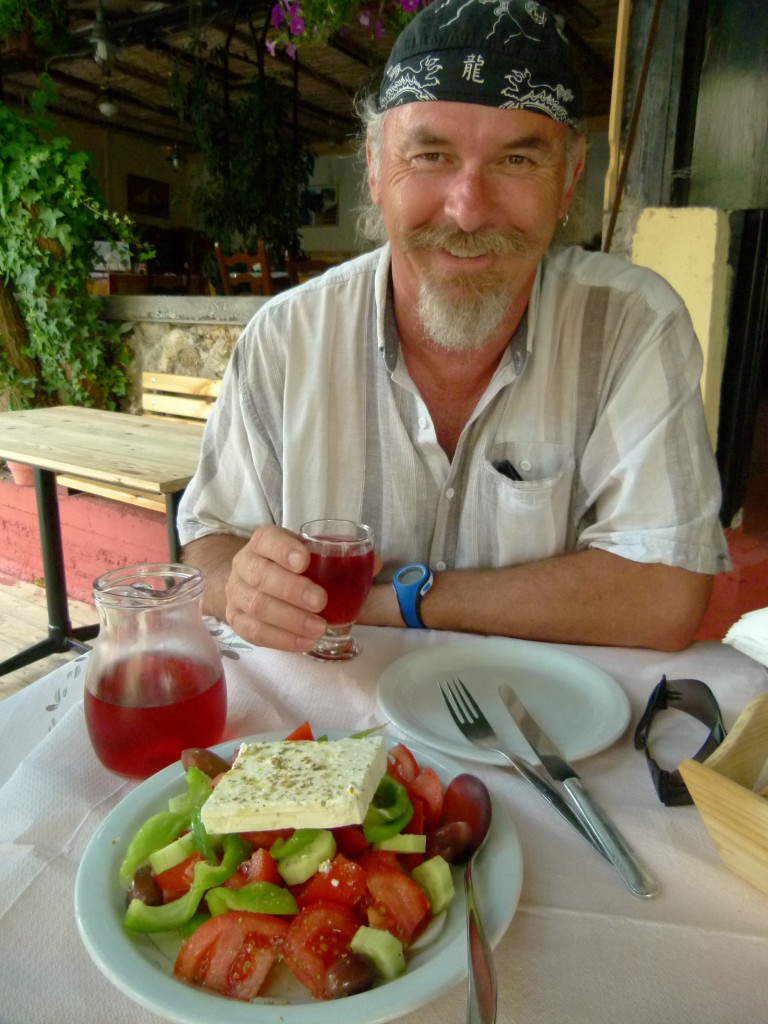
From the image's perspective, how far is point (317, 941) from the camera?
58 cm

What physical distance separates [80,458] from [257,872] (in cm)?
237

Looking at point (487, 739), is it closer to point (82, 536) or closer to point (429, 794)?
point (429, 794)

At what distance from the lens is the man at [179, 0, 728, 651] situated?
140 centimetres

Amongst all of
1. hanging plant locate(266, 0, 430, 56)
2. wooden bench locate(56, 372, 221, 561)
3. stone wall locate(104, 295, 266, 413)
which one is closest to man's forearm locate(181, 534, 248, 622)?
wooden bench locate(56, 372, 221, 561)

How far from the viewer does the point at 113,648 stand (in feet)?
2.84

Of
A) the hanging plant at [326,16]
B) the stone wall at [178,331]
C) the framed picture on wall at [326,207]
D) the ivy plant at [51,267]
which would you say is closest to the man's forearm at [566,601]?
the stone wall at [178,331]

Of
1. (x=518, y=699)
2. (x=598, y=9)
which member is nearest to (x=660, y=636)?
(x=518, y=699)

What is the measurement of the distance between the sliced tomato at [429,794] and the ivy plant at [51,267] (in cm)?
424

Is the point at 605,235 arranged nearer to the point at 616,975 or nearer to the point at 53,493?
the point at 53,493

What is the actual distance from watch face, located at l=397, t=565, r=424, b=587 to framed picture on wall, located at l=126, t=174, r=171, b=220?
436 inches

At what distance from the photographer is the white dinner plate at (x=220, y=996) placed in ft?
1.72

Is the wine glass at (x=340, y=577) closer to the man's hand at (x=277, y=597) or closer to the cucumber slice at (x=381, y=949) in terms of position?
the man's hand at (x=277, y=597)

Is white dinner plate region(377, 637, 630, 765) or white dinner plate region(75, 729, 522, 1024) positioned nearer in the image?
white dinner plate region(75, 729, 522, 1024)

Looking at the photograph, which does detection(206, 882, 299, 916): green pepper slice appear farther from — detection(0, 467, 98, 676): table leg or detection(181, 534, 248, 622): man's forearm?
detection(0, 467, 98, 676): table leg
